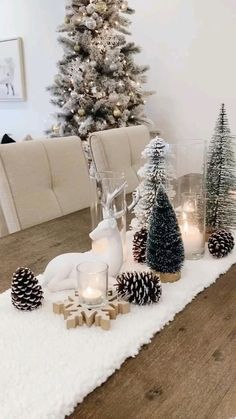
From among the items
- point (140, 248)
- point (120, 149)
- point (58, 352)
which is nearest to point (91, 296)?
point (58, 352)

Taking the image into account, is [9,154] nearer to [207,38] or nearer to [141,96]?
[141,96]

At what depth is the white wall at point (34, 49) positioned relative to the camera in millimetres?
3682

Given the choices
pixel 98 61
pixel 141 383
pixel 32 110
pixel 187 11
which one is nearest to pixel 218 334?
pixel 141 383

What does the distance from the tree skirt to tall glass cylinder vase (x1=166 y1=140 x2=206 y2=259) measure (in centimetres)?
18

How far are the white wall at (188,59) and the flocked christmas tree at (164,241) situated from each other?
7.45 ft

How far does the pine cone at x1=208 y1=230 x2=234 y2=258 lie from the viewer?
1.00 m

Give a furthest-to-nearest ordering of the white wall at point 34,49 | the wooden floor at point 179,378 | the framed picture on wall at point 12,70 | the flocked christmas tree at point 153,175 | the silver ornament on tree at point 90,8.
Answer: the framed picture on wall at point 12,70 < the white wall at point 34,49 < the silver ornament on tree at point 90,8 < the flocked christmas tree at point 153,175 < the wooden floor at point 179,378

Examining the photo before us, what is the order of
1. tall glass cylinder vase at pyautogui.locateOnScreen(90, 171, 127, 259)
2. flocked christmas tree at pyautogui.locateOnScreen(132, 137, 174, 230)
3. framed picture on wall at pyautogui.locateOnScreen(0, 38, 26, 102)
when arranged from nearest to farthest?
tall glass cylinder vase at pyautogui.locateOnScreen(90, 171, 127, 259) < flocked christmas tree at pyautogui.locateOnScreen(132, 137, 174, 230) < framed picture on wall at pyautogui.locateOnScreen(0, 38, 26, 102)

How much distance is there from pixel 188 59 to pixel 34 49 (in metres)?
1.63

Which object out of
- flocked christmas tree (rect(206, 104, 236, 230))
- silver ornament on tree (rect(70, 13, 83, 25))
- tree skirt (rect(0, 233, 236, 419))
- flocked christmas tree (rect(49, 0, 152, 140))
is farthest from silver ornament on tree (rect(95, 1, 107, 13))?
tree skirt (rect(0, 233, 236, 419))

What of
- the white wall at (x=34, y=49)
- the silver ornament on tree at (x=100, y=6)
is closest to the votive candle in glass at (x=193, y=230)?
the silver ornament on tree at (x=100, y=6)

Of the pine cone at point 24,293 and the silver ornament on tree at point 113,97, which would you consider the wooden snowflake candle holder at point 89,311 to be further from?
the silver ornament on tree at point 113,97

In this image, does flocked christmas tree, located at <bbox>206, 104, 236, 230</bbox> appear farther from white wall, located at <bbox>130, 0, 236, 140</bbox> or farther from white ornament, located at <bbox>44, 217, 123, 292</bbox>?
white wall, located at <bbox>130, 0, 236, 140</bbox>

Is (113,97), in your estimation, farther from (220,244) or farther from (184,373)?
(184,373)
